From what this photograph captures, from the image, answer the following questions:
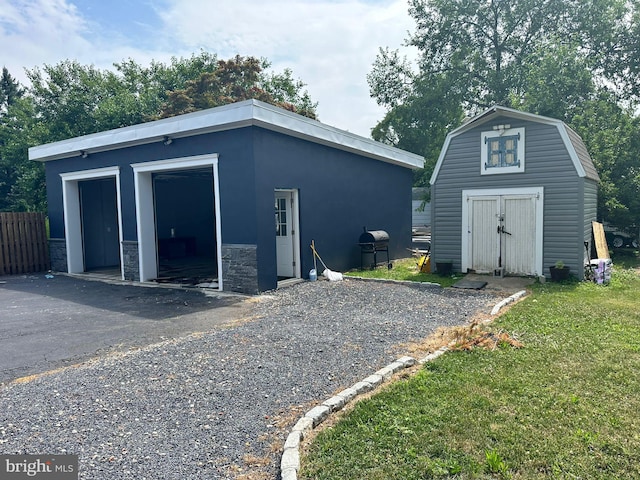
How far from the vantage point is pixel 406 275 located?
9789 mm

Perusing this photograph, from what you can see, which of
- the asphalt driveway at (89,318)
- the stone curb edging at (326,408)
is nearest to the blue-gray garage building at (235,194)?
the asphalt driveway at (89,318)

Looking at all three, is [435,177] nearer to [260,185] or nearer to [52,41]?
[260,185]

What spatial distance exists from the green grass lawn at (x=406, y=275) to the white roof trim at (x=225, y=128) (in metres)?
3.02

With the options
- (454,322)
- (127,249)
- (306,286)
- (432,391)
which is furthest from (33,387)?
(127,249)

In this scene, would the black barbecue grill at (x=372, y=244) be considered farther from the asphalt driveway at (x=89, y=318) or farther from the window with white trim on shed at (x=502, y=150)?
the asphalt driveway at (x=89, y=318)

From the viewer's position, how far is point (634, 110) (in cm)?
1939

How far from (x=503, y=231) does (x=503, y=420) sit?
6.87 meters

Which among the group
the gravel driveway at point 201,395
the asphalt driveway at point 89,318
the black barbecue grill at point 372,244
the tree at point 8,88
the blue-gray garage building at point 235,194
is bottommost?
the asphalt driveway at point 89,318

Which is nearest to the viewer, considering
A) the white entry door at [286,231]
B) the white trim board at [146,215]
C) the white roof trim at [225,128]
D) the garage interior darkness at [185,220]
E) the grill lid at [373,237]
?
the white roof trim at [225,128]

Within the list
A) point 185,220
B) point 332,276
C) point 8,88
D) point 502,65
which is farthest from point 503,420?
point 8,88

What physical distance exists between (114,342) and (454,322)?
14.1 ft

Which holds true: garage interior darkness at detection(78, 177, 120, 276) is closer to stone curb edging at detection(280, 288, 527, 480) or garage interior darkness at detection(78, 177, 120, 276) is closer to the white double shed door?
the white double shed door

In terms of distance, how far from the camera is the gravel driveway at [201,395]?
2.62 metres

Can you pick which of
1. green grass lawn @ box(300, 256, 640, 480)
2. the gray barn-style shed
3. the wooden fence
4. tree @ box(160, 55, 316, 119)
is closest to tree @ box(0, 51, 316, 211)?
tree @ box(160, 55, 316, 119)
